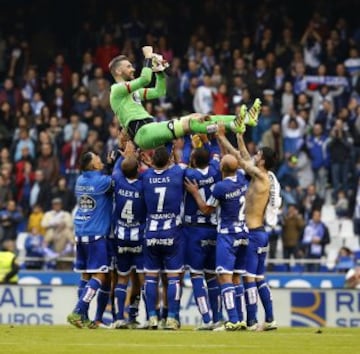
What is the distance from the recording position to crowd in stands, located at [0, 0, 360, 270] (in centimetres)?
3328

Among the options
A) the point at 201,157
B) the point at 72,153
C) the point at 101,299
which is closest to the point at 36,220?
the point at 72,153

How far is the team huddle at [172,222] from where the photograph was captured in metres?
22.0

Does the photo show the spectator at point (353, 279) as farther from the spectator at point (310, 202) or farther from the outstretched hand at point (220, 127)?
the outstretched hand at point (220, 127)

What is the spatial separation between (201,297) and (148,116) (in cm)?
266

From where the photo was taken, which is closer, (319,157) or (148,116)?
(148,116)

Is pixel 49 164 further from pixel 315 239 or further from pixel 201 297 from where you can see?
pixel 201 297

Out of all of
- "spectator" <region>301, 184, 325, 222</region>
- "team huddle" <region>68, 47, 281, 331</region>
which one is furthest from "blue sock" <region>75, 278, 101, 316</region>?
"spectator" <region>301, 184, 325, 222</region>

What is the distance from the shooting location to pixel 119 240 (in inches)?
896

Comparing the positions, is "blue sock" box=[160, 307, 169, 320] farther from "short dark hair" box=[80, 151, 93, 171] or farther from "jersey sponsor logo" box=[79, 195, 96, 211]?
"short dark hair" box=[80, 151, 93, 171]

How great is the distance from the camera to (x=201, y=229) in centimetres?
2250

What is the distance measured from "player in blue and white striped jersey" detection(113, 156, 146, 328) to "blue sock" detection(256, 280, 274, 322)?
1696 millimetres

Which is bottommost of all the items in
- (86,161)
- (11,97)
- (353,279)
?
(353,279)

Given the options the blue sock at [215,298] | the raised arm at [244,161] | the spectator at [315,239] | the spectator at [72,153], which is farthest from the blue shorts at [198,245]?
the spectator at [72,153]

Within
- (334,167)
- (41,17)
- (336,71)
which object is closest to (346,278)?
(334,167)
